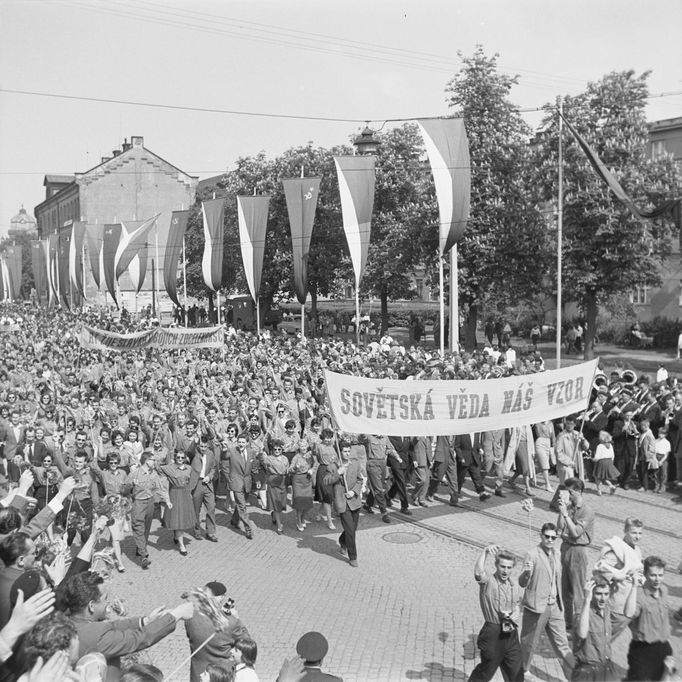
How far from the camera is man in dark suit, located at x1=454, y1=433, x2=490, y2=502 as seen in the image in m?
13.3

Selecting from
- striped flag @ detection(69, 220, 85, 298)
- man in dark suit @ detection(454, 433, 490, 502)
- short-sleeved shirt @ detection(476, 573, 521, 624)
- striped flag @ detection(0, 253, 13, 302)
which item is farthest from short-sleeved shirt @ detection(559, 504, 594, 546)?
striped flag @ detection(0, 253, 13, 302)

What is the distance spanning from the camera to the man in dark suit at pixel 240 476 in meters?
12.2

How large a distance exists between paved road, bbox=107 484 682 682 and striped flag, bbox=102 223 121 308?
27984mm

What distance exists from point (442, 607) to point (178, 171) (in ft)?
251

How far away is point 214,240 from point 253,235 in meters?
3.21

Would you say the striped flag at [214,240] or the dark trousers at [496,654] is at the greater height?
the striped flag at [214,240]

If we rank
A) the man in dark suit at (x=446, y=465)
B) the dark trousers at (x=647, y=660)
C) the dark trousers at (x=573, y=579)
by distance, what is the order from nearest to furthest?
1. the dark trousers at (x=647, y=660)
2. the dark trousers at (x=573, y=579)
3. the man in dark suit at (x=446, y=465)

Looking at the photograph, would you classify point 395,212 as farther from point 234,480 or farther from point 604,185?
point 234,480

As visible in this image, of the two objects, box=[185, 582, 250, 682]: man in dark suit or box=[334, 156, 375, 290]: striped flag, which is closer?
box=[185, 582, 250, 682]: man in dark suit

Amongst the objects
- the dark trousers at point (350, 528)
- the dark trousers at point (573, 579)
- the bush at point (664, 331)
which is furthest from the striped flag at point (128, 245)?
the dark trousers at point (573, 579)

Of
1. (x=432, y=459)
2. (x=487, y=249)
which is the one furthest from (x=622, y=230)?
(x=432, y=459)

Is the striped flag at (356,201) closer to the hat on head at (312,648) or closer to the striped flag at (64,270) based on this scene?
the hat on head at (312,648)

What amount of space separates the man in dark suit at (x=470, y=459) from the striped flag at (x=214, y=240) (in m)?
18.3

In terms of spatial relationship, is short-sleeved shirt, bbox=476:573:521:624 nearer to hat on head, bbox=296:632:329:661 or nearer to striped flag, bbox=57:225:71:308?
hat on head, bbox=296:632:329:661
